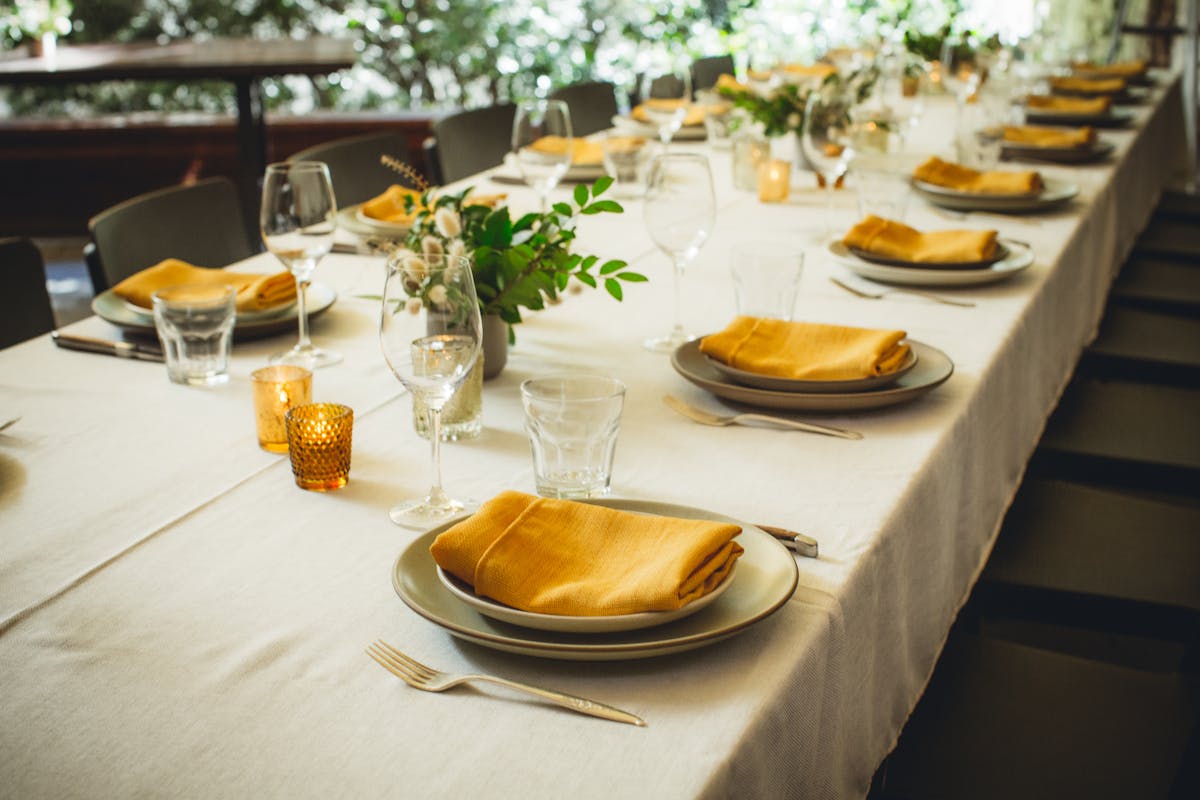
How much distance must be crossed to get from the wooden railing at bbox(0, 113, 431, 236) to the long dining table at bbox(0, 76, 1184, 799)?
4.01 m

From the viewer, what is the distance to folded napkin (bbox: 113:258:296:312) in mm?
1628

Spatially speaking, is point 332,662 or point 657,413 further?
point 657,413

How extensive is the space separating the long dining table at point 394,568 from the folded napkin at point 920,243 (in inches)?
2.4

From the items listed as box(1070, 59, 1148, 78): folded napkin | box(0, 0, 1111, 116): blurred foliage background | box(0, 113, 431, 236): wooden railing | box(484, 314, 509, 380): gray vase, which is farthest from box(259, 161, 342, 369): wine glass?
box(0, 0, 1111, 116): blurred foliage background

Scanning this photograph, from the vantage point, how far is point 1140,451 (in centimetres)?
210

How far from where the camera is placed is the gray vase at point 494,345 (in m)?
1.43

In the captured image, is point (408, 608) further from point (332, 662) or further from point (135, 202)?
point (135, 202)

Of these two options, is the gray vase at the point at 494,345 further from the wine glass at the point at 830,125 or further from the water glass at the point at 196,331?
the wine glass at the point at 830,125

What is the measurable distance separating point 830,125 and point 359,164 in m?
1.04

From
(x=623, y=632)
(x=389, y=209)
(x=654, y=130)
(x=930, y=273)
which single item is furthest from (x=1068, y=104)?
(x=623, y=632)

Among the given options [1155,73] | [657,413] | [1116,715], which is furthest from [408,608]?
[1155,73]

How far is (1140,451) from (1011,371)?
0.58 m

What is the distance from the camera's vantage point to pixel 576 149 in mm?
2762

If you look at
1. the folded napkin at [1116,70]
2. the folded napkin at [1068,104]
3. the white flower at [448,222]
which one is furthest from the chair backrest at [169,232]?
the folded napkin at [1116,70]
